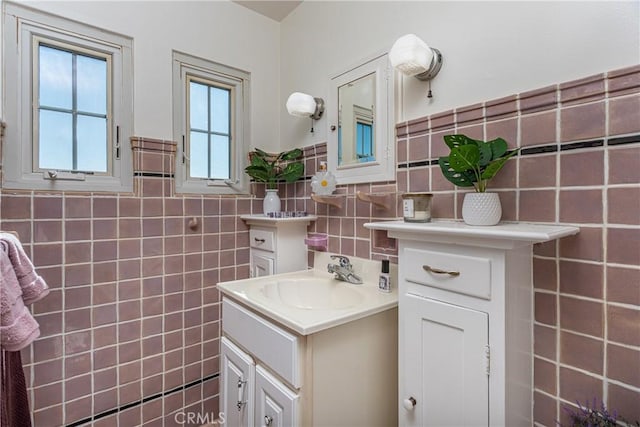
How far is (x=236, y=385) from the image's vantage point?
1255mm

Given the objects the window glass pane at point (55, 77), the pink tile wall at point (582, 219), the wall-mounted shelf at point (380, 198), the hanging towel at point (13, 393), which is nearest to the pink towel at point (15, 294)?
the hanging towel at point (13, 393)

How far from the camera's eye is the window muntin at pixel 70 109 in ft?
4.48

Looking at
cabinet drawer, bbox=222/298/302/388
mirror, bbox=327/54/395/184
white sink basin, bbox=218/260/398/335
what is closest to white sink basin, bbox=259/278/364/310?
white sink basin, bbox=218/260/398/335

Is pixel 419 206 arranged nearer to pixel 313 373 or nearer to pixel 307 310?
pixel 307 310

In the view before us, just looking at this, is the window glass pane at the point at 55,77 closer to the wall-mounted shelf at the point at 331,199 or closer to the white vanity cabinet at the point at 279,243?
the white vanity cabinet at the point at 279,243

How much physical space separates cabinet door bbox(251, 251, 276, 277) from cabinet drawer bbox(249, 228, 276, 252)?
0.05 m

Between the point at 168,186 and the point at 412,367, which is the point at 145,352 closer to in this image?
the point at 168,186

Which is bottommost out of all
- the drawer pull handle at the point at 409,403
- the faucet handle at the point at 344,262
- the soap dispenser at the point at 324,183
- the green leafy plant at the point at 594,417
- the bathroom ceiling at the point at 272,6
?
the drawer pull handle at the point at 409,403

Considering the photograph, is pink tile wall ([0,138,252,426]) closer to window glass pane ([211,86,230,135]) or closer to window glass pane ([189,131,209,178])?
window glass pane ([189,131,209,178])

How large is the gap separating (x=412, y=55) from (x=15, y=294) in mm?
1526

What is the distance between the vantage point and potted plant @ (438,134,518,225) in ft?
2.97

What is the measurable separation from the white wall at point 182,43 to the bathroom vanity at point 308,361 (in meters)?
1.01

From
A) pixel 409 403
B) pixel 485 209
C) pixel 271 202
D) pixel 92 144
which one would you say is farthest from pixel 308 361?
pixel 92 144

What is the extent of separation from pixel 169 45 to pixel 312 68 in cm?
77
